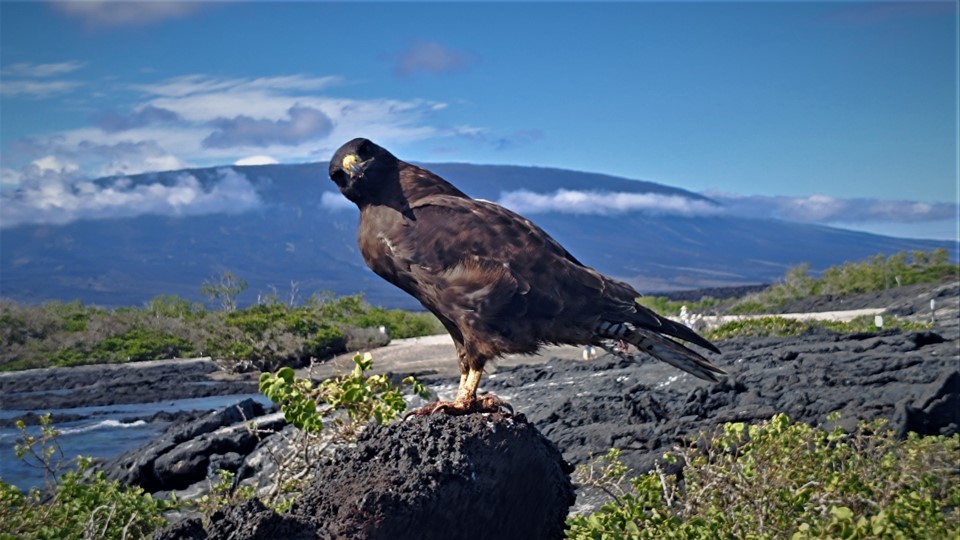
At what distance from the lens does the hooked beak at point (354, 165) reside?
584 centimetres

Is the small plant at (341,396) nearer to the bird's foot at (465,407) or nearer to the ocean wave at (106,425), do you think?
the bird's foot at (465,407)

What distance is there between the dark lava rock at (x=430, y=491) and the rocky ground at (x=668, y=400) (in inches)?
82.8

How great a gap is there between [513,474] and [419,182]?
1.78 meters

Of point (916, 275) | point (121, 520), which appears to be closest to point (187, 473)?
point (121, 520)

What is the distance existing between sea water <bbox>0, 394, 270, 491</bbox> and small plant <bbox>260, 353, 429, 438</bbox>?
258 inches

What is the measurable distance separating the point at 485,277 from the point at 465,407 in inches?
27.8

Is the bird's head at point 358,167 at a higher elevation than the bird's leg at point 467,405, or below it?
higher

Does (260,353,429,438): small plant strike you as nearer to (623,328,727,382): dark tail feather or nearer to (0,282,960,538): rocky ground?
(0,282,960,538): rocky ground

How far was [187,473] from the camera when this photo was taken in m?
12.8

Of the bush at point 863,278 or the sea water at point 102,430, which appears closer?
the sea water at point 102,430

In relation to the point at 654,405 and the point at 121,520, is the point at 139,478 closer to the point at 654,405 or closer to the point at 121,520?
the point at 654,405

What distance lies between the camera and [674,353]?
565 cm

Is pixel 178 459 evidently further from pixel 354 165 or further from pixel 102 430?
pixel 354 165

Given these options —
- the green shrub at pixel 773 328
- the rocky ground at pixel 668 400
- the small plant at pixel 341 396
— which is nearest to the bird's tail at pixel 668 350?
the small plant at pixel 341 396
